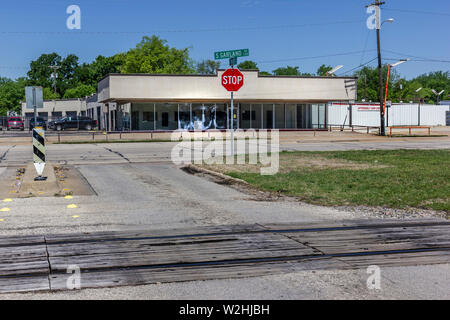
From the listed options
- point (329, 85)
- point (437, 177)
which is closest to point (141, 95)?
point (329, 85)

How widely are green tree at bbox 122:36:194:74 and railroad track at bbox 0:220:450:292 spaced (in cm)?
7496

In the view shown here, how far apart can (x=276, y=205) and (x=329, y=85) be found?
42.9 meters

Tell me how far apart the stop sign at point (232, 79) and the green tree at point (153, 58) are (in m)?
63.4

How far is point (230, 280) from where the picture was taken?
5219 mm

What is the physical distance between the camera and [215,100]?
1919 inches

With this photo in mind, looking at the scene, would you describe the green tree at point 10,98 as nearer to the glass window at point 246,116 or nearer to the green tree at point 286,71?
the glass window at point 246,116

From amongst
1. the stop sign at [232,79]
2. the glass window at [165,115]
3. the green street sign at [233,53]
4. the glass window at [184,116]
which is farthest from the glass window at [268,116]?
the green street sign at [233,53]

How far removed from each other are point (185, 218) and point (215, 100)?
40778 mm

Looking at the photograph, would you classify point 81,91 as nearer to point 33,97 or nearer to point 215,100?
point 215,100

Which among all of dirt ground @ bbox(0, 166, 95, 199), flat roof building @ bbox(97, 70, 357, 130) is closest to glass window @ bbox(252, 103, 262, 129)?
flat roof building @ bbox(97, 70, 357, 130)

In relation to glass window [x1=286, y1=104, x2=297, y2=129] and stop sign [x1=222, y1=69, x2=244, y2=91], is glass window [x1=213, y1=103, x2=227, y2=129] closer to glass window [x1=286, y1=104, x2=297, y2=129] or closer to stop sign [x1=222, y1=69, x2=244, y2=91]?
glass window [x1=286, y1=104, x2=297, y2=129]

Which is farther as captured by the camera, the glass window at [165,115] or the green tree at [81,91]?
the green tree at [81,91]

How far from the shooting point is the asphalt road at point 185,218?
4836 mm

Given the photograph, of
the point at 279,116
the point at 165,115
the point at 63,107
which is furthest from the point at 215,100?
the point at 63,107
